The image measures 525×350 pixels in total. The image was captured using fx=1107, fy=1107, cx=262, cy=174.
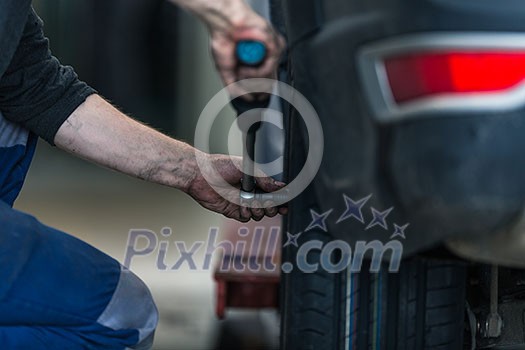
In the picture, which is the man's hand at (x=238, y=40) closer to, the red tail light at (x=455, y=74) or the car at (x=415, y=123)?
the car at (x=415, y=123)

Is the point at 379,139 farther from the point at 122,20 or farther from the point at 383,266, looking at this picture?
the point at 122,20

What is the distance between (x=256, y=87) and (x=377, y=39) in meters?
0.40

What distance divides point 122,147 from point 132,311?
1.31 ft

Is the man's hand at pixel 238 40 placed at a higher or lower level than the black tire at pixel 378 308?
higher

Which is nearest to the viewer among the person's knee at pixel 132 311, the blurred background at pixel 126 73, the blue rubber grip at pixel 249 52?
the blue rubber grip at pixel 249 52

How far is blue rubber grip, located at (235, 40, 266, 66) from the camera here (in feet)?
6.10

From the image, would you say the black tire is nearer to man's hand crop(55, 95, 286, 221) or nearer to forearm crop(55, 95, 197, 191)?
man's hand crop(55, 95, 286, 221)

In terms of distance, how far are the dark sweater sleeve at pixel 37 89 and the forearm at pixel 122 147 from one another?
0.12 ft

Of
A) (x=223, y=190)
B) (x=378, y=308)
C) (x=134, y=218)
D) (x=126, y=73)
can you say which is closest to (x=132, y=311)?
(x=223, y=190)

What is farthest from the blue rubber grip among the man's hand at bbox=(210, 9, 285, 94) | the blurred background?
the blurred background

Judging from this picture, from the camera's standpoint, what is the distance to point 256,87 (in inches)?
81.4

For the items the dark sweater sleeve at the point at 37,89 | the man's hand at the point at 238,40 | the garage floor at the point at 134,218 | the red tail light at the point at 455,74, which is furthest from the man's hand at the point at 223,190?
the garage floor at the point at 134,218

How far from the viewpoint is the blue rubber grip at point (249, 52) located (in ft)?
6.10

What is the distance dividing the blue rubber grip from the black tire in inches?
25.9
